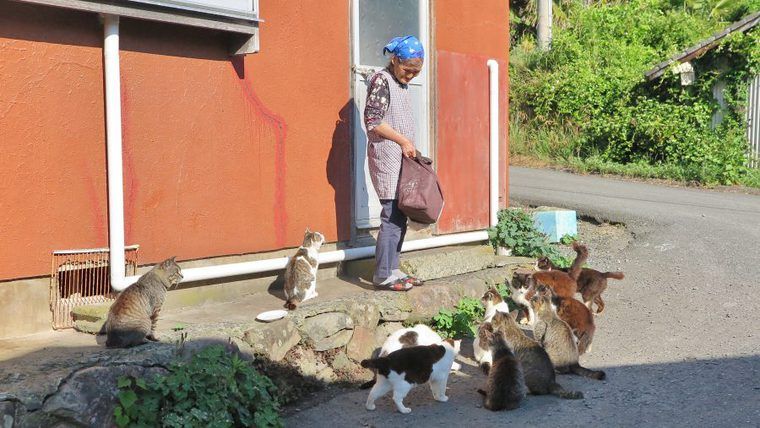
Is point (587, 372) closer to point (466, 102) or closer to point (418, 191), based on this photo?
point (418, 191)

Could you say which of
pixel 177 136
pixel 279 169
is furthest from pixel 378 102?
pixel 177 136

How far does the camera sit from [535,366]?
5324mm

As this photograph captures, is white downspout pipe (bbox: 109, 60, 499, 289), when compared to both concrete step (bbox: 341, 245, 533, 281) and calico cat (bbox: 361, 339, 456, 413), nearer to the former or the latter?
concrete step (bbox: 341, 245, 533, 281)

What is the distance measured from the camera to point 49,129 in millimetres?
5113

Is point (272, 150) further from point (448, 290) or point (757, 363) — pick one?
point (757, 363)

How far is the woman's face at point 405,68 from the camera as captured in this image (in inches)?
247

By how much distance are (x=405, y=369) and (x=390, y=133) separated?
209cm

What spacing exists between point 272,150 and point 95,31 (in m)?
1.80

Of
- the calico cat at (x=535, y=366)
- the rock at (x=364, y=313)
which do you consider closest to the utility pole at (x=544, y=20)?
the rock at (x=364, y=313)

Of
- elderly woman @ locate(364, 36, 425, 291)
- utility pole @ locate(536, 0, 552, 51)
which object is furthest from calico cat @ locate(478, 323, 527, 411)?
utility pole @ locate(536, 0, 552, 51)

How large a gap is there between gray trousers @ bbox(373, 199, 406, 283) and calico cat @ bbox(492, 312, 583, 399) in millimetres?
1359

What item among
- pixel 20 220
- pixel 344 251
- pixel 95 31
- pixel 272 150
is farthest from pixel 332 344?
pixel 95 31

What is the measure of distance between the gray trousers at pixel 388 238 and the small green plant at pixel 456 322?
67 centimetres

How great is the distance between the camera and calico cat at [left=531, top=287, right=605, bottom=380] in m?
5.67
